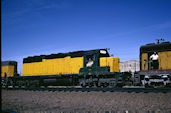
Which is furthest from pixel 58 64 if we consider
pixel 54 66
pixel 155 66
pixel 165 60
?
pixel 165 60

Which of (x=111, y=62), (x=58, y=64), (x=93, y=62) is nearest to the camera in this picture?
(x=111, y=62)

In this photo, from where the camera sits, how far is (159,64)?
16672mm

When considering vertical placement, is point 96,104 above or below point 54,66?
below

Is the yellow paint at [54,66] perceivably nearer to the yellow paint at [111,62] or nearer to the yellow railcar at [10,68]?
→ the yellow paint at [111,62]

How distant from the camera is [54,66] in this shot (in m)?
23.5

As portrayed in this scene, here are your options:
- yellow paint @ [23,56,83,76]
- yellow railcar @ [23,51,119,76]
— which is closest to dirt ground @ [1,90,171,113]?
yellow railcar @ [23,51,119,76]

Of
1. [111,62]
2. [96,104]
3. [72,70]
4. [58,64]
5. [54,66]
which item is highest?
[111,62]

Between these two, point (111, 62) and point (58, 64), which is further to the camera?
point (58, 64)

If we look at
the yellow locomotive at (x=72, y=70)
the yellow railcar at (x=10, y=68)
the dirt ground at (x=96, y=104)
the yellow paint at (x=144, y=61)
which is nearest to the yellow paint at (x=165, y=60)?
the yellow paint at (x=144, y=61)

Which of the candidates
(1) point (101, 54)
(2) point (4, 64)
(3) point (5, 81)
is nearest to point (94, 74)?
(1) point (101, 54)

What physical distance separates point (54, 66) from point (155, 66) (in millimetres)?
12445

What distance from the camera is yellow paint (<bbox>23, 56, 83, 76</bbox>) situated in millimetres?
21406

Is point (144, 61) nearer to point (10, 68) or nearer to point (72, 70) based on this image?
point (72, 70)

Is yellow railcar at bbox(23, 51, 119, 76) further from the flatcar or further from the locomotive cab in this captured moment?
the flatcar
